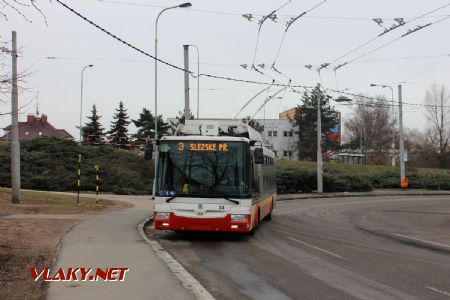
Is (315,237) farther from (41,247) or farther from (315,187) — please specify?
(315,187)

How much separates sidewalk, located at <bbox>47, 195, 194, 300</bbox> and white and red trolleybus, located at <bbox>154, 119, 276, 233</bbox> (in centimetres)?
122

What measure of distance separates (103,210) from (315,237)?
10002mm

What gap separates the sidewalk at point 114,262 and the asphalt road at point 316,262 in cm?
67

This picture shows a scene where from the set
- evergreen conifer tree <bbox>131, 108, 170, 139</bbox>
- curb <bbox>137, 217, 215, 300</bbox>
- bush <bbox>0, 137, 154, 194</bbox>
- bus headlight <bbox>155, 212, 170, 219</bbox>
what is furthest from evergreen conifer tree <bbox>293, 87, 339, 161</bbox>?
curb <bbox>137, 217, 215, 300</bbox>

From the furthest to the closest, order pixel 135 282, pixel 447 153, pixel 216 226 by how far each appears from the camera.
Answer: pixel 447 153 < pixel 216 226 < pixel 135 282

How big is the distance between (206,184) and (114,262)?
4.40 metres

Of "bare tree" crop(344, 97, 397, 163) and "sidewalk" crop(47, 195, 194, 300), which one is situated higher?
"bare tree" crop(344, 97, 397, 163)

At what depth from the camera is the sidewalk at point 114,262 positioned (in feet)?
24.0

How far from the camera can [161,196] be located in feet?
45.7

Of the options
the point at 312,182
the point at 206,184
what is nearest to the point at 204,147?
the point at 206,184

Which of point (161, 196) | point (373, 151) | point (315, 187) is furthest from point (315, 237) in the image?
point (373, 151)

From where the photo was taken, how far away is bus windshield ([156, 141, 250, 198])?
1383 centimetres

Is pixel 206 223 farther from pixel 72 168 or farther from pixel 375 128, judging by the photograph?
pixel 375 128

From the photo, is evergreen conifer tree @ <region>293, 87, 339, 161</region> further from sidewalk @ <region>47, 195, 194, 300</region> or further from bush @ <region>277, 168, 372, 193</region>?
sidewalk @ <region>47, 195, 194, 300</region>
